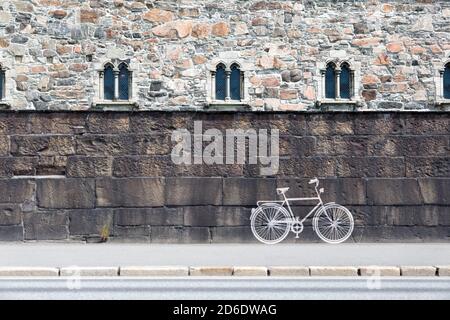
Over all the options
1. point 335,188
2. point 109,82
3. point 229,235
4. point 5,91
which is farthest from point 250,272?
point 5,91

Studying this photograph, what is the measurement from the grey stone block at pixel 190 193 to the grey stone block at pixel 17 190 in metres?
2.20

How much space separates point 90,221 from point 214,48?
10769 mm

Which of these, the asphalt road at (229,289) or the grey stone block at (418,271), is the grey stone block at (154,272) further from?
the grey stone block at (418,271)

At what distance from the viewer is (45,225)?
14.2 metres

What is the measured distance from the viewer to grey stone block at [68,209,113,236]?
14.3 meters

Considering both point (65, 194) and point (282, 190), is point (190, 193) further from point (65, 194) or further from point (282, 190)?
point (65, 194)

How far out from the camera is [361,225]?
14477 millimetres

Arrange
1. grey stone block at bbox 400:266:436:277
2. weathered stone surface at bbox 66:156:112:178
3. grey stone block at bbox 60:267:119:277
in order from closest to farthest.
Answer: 1. grey stone block at bbox 60:267:119:277
2. grey stone block at bbox 400:266:436:277
3. weathered stone surface at bbox 66:156:112:178

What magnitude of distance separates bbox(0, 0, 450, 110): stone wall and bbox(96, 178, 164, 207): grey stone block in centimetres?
972

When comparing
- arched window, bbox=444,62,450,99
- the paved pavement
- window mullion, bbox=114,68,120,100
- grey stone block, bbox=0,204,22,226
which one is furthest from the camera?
arched window, bbox=444,62,450,99

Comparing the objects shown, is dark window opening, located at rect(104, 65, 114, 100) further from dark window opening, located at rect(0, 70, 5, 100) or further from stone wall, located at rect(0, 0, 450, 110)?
dark window opening, located at rect(0, 70, 5, 100)

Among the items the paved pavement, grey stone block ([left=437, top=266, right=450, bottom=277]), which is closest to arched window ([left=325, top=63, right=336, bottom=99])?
the paved pavement
